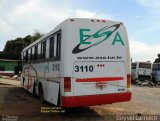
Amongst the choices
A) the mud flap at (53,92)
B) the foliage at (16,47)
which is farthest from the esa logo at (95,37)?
the foliage at (16,47)

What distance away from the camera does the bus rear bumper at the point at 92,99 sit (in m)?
10.9

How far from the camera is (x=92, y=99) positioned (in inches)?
447

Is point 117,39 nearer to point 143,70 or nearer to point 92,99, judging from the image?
point 92,99

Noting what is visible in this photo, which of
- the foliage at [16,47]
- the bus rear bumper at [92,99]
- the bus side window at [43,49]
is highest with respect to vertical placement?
the foliage at [16,47]

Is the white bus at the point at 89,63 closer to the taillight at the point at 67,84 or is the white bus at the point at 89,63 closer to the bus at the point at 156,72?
the taillight at the point at 67,84

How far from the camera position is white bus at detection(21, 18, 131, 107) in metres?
11.1

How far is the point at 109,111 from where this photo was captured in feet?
42.7

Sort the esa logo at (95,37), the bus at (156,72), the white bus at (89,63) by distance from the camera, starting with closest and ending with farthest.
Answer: the white bus at (89,63) < the esa logo at (95,37) < the bus at (156,72)

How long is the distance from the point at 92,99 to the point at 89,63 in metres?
1.27

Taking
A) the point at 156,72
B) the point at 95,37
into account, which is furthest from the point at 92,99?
the point at 156,72

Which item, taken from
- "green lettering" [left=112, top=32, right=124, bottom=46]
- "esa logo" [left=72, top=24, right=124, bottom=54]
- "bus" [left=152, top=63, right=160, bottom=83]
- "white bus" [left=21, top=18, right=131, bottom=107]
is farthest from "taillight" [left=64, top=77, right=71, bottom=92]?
"bus" [left=152, top=63, right=160, bottom=83]

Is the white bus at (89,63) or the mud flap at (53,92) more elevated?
the white bus at (89,63)

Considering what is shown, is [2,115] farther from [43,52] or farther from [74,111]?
[43,52]

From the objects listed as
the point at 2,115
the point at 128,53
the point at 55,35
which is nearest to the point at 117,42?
the point at 128,53
